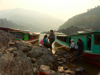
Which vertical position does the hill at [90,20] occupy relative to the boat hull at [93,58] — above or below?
above

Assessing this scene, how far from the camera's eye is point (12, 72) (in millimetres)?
1917

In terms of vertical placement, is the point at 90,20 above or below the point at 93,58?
above

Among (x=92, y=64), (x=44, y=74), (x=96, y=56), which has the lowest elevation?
(x=92, y=64)

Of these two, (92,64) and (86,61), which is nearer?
(92,64)

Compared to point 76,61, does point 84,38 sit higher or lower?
higher

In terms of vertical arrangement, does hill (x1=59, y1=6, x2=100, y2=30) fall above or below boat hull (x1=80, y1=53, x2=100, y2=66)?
above

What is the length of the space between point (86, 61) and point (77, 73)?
3.41 metres

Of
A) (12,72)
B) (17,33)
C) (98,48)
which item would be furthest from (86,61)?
(17,33)

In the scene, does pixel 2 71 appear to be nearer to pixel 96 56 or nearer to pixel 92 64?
pixel 96 56

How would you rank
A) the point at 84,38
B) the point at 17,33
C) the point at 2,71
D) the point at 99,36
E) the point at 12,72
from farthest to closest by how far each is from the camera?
the point at 17,33
the point at 84,38
the point at 99,36
the point at 12,72
the point at 2,71

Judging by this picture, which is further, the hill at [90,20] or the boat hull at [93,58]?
the hill at [90,20]

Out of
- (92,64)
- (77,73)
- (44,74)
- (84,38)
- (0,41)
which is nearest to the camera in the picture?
(0,41)

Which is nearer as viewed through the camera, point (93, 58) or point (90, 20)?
point (93, 58)

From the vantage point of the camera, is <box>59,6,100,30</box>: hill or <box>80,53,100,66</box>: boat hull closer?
<box>80,53,100,66</box>: boat hull
